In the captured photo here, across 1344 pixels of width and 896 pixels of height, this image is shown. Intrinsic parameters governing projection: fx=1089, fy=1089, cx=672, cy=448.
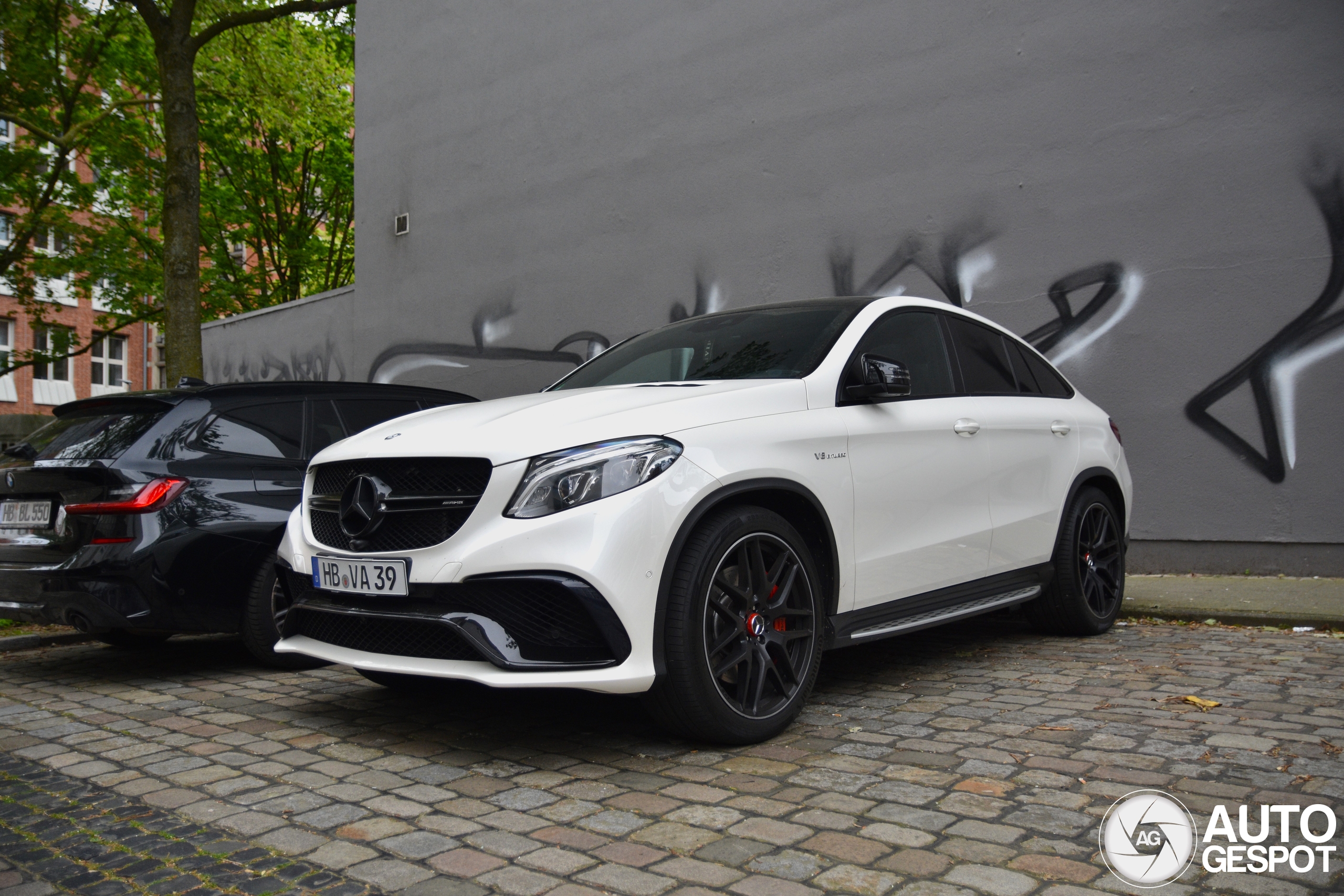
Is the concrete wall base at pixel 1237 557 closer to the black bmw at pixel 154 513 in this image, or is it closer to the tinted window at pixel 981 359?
the tinted window at pixel 981 359

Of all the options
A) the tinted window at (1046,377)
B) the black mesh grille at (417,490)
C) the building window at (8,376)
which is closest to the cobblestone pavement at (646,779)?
the black mesh grille at (417,490)

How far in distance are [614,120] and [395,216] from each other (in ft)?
13.9

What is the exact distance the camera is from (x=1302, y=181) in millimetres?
7391

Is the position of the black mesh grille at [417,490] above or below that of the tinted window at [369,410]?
below

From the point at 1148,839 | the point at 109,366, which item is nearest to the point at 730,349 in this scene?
the point at 1148,839

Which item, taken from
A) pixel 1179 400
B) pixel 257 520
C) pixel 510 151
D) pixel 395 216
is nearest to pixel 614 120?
pixel 510 151

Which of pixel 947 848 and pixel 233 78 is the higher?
pixel 233 78

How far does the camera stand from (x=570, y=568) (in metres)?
3.34

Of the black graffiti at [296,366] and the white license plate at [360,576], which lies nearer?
the white license plate at [360,576]

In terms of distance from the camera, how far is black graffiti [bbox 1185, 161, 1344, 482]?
7.25m

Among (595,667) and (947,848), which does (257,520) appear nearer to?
(595,667)

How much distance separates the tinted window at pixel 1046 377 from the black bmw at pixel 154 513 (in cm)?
393

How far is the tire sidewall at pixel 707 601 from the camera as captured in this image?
350 cm
